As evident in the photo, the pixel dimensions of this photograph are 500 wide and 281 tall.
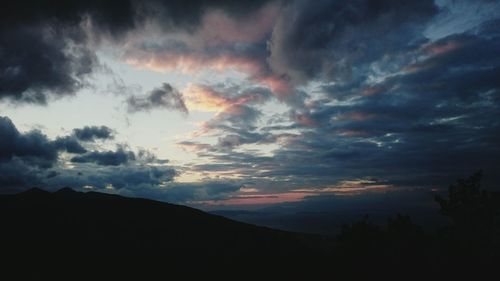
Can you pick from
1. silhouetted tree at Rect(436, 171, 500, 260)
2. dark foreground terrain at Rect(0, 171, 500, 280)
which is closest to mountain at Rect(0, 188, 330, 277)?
dark foreground terrain at Rect(0, 171, 500, 280)

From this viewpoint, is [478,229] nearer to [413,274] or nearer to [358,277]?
[413,274]

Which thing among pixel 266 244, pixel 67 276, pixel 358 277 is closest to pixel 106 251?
pixel 67 276

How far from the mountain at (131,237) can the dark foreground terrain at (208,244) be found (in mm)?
285

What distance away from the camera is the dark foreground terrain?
50281 mm

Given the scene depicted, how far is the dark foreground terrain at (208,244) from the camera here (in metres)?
50.3

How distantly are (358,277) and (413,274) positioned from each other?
7249 mm

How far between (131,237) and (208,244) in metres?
22.9

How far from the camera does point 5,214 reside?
114m

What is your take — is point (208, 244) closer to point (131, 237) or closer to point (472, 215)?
point (131, 237)

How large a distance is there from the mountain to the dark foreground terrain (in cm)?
28

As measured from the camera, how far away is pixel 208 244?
92188 mm

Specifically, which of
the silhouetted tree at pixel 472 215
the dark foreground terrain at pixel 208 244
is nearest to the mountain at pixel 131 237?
the dark foreground terrain at pixel 208 244

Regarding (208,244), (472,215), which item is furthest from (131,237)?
(472,215)

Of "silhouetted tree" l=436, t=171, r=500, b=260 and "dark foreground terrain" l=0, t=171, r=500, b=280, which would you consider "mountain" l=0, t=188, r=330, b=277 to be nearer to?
"dark foreground terrain" l=0, t=171, r=500, b=280
